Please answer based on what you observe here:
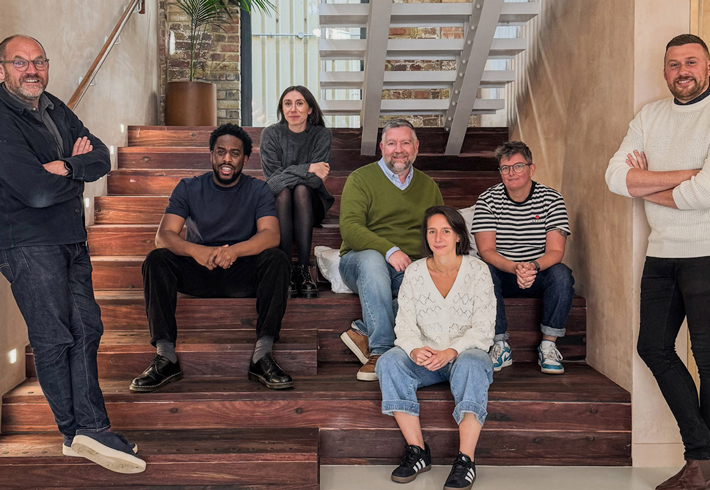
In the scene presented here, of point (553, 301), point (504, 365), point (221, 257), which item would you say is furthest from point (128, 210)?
point (553, 301)

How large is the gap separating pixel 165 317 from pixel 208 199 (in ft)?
2.05

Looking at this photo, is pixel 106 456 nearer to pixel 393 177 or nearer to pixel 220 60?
pixel 393 177

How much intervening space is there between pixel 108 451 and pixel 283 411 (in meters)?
0.63

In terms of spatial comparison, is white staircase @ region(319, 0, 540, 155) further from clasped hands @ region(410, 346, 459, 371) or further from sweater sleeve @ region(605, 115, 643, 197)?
clasped hands @ region(410, 346, 459, 371)

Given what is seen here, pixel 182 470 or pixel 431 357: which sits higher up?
pixel 431 357

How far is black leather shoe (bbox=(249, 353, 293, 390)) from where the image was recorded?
2.49m

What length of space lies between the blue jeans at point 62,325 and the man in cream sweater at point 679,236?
6.04 feet

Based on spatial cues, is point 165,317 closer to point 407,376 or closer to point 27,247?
point 27,247

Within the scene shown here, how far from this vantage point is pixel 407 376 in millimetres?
2342

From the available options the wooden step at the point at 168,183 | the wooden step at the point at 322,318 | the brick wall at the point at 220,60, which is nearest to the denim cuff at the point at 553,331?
the wooden step at the point at 322,318

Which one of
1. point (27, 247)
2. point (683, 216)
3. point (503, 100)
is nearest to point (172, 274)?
point (27, 247)

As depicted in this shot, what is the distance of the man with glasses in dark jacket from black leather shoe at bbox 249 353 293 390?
1.78 feet

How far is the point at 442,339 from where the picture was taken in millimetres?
2436

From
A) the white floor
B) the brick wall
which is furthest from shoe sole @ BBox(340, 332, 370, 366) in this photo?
the brick wall
